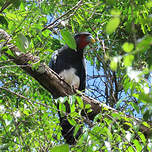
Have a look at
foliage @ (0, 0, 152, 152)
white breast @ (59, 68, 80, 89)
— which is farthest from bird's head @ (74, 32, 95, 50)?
white breast @ (59, 68, 80, 89)

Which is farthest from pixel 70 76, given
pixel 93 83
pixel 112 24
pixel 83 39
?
pixel 112 24

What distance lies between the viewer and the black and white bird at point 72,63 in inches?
178

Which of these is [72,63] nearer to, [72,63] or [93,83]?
[72,63]

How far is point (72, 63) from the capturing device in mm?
4676

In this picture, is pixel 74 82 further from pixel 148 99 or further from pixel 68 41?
pixel 148 99

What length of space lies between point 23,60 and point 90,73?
3409 millimetres

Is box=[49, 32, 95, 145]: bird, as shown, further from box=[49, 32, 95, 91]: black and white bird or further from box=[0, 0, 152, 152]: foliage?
box=[0, 0, 152, 152]: foliage

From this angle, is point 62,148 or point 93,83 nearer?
point 62,148

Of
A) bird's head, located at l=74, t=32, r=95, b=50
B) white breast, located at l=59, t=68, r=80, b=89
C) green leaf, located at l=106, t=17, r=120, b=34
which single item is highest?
bird's head, located at l=74, t=32, r=95, b=50

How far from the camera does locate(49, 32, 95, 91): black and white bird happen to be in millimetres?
4520

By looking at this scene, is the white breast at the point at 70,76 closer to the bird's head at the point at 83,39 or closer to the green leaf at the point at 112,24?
the bird's head at the point at 83,39

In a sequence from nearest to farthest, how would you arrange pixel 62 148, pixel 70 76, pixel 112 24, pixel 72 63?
pixel 112 24 → pixel 62 148 → pixel 70 76 → pixel 72 63

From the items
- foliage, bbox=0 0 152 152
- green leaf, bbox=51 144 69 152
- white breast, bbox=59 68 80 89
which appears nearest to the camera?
foliage, bbox=0 0 152 152

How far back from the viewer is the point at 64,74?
4.52 meters
